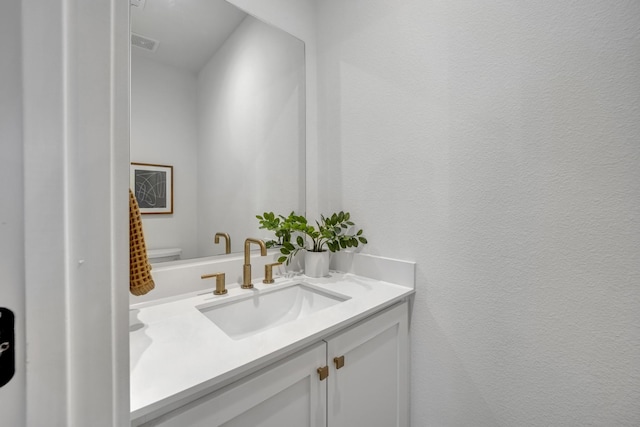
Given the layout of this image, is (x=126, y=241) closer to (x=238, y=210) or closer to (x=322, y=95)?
(x=238, y=210)

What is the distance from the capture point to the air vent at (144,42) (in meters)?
0.93

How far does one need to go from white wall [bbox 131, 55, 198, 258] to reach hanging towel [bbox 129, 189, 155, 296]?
10.5 inches

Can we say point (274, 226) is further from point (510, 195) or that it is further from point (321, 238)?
point (510, 195)

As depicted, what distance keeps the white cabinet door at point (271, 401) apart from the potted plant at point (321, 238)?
0.53m

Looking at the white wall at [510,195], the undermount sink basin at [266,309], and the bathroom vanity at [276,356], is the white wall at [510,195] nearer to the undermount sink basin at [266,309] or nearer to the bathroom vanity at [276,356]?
the bathroom vanity at [276,356]

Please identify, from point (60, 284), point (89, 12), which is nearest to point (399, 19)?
point (89, 12)

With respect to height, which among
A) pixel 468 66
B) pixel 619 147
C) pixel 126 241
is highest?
pixel 468 66

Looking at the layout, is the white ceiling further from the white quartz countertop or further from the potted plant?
the white quartz countertop

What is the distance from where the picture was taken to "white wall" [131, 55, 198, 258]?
955 millimetres

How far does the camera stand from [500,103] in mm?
908

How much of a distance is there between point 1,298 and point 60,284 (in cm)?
4

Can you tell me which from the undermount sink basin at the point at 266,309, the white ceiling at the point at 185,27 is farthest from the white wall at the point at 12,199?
the white ceiling at the point at 185,27

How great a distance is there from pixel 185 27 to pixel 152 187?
0.61 m

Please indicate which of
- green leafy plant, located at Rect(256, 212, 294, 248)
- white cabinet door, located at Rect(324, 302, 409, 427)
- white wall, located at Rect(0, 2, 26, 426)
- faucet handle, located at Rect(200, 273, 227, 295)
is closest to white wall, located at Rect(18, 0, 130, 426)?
white wall, located at Rect(0, 2, 26, 426)
